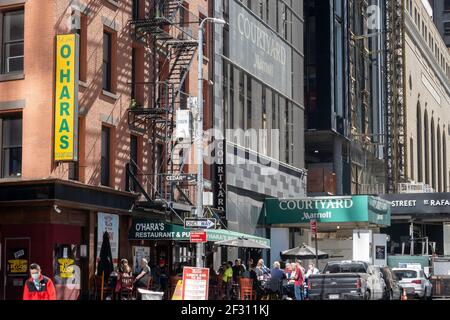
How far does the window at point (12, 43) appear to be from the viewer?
29.2 metres

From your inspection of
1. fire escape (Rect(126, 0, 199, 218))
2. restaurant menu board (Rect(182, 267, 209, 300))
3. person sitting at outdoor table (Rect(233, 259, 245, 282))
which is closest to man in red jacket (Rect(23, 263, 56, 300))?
restaurant menu board (Rect(182, 267, 209, 300))

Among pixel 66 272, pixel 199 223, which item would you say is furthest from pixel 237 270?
pixel 66 272

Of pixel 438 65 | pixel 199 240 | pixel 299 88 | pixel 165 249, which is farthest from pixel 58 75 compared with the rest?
pixel 438 65

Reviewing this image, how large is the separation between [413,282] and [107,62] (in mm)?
17623

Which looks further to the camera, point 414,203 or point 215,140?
point 414,203

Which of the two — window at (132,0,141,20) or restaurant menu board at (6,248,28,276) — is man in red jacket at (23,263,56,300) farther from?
window at (132,0,141,20)

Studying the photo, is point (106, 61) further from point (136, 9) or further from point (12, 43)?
point (12, 43)

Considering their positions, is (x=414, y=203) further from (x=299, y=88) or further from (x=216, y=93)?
(x=216, y=93)

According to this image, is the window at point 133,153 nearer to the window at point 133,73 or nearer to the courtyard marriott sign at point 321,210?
the window at point 133,73

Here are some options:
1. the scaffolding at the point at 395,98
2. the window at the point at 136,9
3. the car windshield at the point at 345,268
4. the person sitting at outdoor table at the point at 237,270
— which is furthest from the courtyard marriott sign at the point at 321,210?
the scaffolding at the point at 395,98

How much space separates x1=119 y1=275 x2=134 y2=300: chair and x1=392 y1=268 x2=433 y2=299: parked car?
1628 centimetres

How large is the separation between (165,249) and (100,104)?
7792 mm

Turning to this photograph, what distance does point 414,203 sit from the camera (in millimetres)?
64938

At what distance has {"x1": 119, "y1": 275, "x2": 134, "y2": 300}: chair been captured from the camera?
91.1ft
